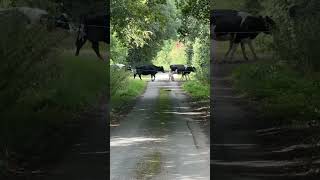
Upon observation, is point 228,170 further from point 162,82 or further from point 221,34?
point 162,82

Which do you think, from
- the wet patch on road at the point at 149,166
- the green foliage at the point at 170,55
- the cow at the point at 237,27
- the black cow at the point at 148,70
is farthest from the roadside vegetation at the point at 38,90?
the green foliage at the point at 170,55

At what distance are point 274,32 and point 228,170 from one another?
148 centimetres

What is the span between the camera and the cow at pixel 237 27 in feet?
→ 15.0

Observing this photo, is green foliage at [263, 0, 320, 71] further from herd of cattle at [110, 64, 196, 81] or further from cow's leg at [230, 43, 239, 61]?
herd of cattle at [110, 64, 196, 81]

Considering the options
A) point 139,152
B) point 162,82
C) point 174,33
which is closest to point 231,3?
→ point 139,152

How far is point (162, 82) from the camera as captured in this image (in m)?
9.05

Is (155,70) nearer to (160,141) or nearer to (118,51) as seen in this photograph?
(118,51)

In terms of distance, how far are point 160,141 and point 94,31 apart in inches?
131

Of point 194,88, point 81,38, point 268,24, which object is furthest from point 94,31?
point 194,88

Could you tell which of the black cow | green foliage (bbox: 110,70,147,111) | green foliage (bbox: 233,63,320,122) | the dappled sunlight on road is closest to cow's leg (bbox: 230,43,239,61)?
green foliage (bbox: 233,63,320,122)

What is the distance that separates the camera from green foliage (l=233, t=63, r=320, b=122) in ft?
14.8

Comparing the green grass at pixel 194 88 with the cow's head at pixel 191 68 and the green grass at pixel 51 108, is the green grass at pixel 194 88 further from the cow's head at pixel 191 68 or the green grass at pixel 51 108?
the green grass at pixel 51 108

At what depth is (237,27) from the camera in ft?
15.2

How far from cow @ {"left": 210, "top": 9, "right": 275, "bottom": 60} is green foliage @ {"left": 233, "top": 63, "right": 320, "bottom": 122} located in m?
0.20
